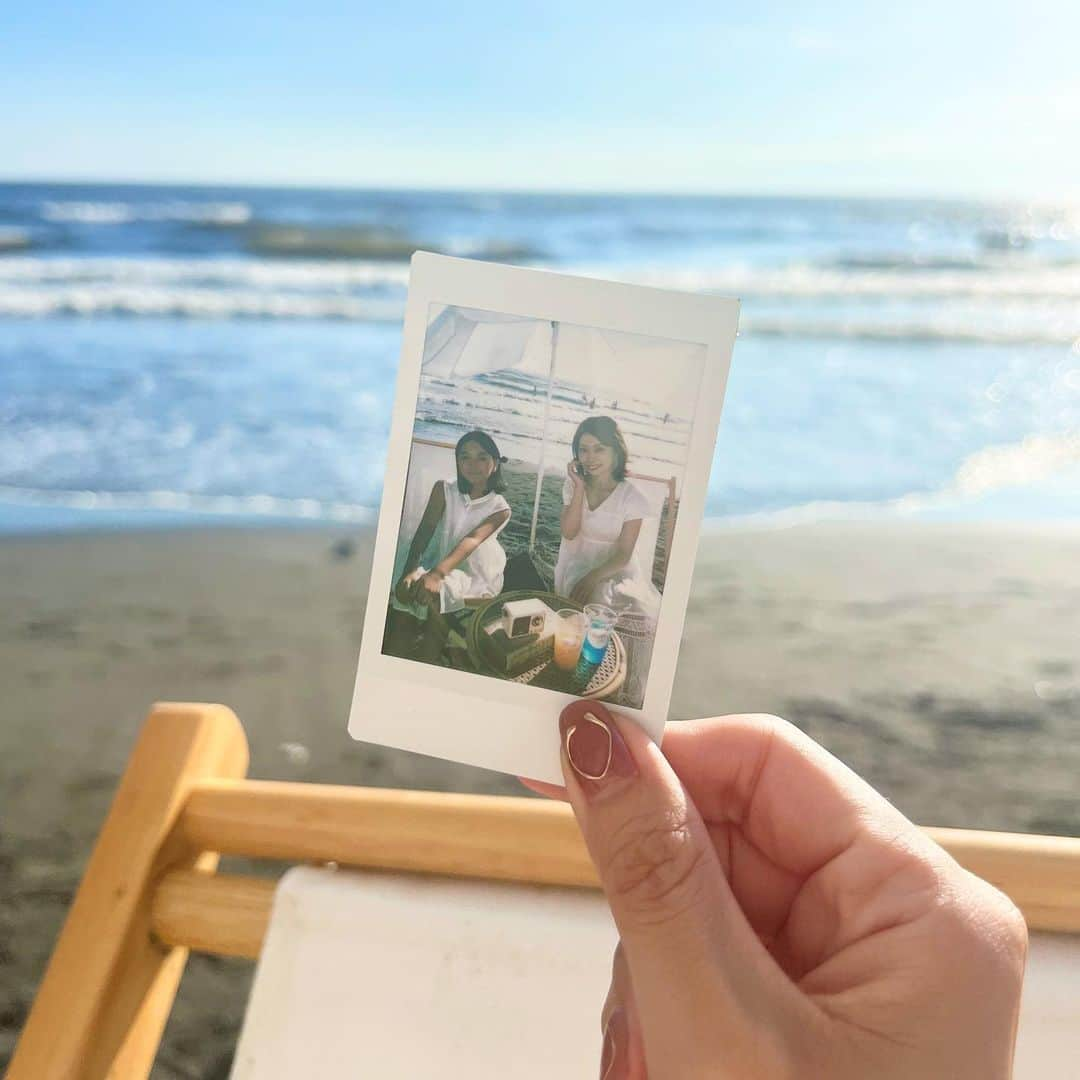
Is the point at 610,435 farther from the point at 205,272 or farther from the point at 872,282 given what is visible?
the point at 872,282

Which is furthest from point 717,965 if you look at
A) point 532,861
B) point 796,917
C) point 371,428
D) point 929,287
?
point 929,287

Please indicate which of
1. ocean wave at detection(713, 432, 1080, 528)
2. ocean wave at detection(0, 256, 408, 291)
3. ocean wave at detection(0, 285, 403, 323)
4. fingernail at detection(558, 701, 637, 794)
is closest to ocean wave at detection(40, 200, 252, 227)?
ocean wave at detection(0, 256, 408, 291)

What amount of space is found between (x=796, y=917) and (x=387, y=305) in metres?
7.75

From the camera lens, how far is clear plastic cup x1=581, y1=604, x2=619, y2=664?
2.67ft

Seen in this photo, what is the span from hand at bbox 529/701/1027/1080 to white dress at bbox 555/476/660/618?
0.28 feet

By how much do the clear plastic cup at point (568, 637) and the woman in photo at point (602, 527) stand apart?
1 cm

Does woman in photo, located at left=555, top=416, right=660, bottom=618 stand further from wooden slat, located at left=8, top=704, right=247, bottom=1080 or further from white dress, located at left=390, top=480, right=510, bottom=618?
wooden slat, located at left=8, top=704, right=247, bottom=1080

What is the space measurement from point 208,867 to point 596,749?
60 cm

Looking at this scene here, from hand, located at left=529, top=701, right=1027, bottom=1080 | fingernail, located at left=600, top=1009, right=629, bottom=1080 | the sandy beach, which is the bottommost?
the sandy beach

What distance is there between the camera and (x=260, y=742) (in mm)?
2457

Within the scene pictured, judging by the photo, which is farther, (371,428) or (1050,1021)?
(371,428)

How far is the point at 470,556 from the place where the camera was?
83cm

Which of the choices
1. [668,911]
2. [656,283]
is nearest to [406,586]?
[668,911]

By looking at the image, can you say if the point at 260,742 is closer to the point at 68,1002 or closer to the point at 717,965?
the point at 68,1002
